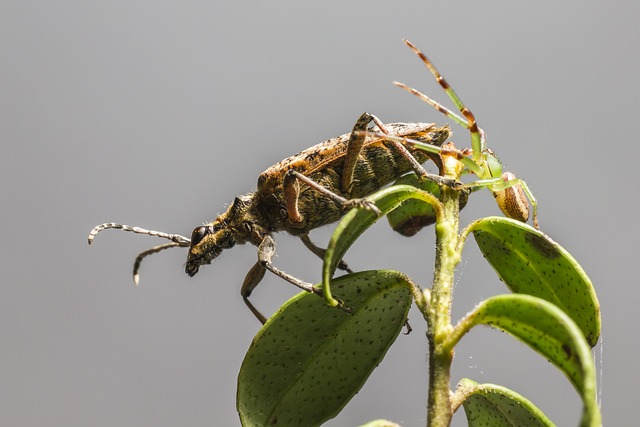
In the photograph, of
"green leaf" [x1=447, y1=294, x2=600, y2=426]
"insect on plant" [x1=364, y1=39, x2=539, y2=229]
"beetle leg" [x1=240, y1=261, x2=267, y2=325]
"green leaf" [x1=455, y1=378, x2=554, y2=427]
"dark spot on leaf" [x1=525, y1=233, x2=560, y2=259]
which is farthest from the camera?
"beetle leg" [x1=240, y1=261, x2=267, y2=325]

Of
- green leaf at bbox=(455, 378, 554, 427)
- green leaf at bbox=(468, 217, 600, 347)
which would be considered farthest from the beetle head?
green leaf at bbox=(455, 378, 554, 427)

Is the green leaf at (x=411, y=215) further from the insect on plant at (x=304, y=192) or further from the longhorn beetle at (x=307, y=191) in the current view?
the insect on plant at (x=304, y=192)

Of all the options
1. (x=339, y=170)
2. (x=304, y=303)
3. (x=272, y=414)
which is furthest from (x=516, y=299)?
(x=339, y=170)

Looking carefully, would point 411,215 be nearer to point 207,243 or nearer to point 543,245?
point 543,245

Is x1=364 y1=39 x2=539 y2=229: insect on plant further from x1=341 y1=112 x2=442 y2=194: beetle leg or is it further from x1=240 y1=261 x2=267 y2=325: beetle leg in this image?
x1=240 y1=261 x2=267 y2=325: beetle leg

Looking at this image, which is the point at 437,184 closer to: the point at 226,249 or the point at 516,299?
the point at 516,299

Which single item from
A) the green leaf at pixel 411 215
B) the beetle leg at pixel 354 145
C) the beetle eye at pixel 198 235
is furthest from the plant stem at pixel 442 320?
the beetle eye at pixel 198 235
